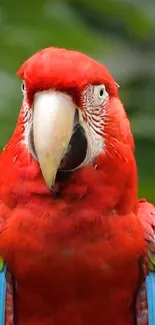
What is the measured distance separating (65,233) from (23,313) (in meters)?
0.20

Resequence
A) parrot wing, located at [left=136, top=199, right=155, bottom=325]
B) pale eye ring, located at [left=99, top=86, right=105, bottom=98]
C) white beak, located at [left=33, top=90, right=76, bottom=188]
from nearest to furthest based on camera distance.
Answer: white beak, located at [left=33, top=90, right=76, bottom=188] → pale eye ring, located at [left=99, top=86, right=105, bottom=98] → parrot wing, located at [left=136, top=199, right=155, bottom=325]

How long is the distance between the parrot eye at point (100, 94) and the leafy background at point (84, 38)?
0.81 feet

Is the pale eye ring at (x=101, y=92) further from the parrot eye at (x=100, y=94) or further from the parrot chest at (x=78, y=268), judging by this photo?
the parrot chest at (x=78, y=268)

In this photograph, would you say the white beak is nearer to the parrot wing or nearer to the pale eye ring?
the pale eye ring

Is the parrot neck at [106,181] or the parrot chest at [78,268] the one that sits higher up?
the parrot neck at [106,181]

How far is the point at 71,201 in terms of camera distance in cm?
168

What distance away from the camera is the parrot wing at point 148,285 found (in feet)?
5.95

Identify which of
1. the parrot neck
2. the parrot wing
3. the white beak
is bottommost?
the parrot wing

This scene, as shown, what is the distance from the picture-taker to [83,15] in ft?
6.66

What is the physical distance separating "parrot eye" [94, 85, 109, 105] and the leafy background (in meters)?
0.25

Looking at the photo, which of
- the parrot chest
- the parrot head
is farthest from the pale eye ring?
the parrot chest

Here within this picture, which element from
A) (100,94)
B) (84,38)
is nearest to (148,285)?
(100,94)

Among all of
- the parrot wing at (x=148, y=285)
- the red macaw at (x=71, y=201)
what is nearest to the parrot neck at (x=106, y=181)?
the red macaw at (x=71, y=201)

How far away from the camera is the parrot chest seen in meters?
1.70
